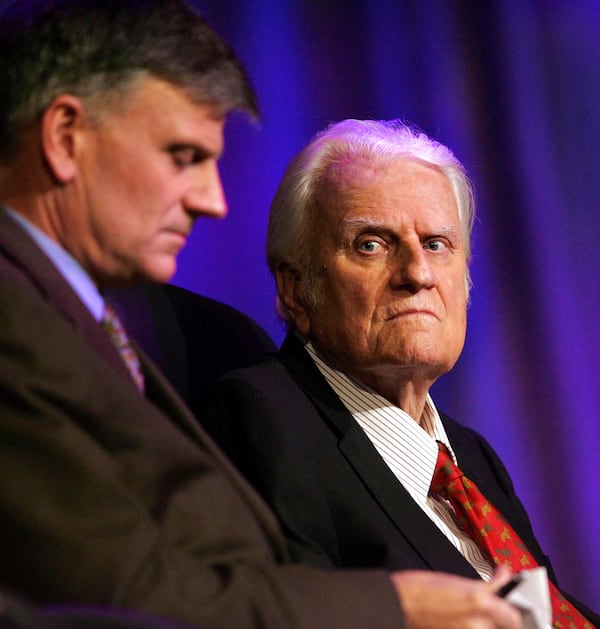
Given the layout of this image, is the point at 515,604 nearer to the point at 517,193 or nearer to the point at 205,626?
the point at 205,626

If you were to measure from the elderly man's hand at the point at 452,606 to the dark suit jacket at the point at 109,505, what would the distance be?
0.03 m

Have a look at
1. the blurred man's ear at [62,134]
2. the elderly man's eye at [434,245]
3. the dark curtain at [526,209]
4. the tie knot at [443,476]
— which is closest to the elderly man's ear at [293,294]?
the elderly man's eye at [434,245]

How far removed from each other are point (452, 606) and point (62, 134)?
753 millimetres

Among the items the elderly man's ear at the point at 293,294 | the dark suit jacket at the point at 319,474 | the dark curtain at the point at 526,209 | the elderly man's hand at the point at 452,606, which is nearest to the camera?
the elderly man's hand at the point at 452,606

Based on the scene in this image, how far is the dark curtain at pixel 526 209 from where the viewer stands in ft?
9.43

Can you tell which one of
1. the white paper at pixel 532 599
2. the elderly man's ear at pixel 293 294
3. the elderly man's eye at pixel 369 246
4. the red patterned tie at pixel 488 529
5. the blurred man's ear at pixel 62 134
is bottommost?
the red patterned tie at pixel 488 529

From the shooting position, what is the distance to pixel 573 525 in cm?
288

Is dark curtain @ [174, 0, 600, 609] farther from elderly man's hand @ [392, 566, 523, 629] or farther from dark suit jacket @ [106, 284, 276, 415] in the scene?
elderly man's hand @ [392, 566, 523, 629]

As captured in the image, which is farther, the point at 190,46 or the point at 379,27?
the point at 379,27

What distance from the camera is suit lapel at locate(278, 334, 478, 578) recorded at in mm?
1840

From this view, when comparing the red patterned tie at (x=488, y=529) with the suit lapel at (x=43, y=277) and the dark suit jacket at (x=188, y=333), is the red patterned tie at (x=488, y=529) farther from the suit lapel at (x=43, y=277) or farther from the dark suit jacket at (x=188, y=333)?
the suit lapel at (x=43, y=277)

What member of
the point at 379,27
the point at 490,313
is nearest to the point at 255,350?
the point at 490,313

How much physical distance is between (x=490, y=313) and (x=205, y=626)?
6.60ft

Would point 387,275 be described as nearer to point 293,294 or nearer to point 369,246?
point 369,246
